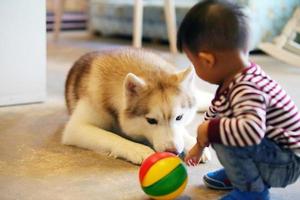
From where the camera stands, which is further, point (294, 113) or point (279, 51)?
point (279, 51)

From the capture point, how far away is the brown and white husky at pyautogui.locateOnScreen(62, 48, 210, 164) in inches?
58.6

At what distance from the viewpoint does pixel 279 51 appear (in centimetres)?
366

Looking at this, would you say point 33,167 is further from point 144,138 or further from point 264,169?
point 264,169

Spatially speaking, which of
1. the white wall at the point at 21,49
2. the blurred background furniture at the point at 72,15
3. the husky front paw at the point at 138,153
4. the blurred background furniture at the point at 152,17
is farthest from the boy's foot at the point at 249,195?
the blurred background furniture at the point at 72,15

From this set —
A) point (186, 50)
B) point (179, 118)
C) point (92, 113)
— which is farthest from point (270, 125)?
point (92, 113)

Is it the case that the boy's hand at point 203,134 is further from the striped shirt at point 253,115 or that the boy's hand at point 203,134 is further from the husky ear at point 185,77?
the husky ear at point 185,77

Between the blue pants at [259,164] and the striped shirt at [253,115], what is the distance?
3cm

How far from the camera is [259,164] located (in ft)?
3.76

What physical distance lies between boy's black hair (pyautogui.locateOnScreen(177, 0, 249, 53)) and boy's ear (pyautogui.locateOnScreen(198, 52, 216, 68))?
0.02 meters

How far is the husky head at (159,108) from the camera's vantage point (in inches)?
58.0

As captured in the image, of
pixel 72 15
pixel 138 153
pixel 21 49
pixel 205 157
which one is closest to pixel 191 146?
pixel 205 157

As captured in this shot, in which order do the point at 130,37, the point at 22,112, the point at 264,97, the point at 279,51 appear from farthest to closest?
the point at 130,37 → the point at 279,51 → the point at 22,112 → the point at 264,97

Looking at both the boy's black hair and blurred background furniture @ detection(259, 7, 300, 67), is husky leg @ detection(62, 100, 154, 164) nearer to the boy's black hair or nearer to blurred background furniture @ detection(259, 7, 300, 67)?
the boy's black hair

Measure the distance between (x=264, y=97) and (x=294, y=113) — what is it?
0.13m
